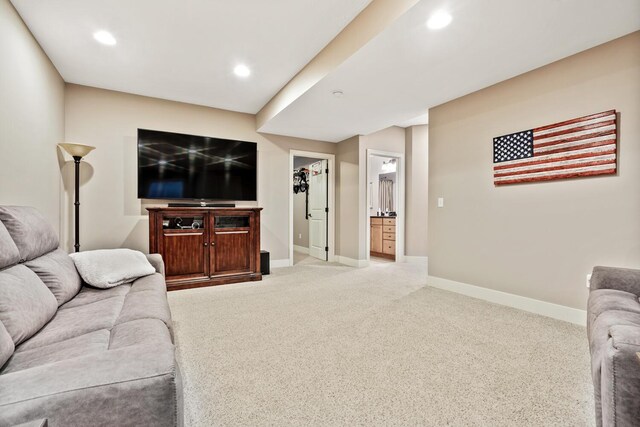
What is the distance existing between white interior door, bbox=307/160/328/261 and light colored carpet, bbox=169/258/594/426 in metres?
2.77

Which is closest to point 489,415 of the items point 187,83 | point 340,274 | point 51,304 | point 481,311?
point 481,311

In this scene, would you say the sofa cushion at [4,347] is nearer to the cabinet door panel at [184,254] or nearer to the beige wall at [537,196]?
the cabinet door panel at [184,254]

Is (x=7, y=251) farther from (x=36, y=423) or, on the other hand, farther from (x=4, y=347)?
(x=36, y=423)

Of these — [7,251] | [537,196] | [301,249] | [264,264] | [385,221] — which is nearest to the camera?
[7,251]

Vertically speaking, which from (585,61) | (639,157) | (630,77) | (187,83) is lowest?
(639,157)

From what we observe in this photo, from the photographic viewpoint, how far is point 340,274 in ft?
14.9

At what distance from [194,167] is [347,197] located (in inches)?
104

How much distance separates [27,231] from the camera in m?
1.64

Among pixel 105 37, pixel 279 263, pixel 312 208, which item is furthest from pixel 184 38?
pixel 312 208

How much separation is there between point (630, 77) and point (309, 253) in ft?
17.8

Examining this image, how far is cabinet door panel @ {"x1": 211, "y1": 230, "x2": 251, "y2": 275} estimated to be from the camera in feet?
12.7

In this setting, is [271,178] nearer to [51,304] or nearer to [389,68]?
[389,68]

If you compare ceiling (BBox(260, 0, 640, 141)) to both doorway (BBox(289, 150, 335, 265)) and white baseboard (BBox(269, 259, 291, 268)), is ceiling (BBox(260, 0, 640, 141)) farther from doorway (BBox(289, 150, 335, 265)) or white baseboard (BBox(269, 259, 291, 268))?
white baseboard (BBox(269, 259, 291, 268))

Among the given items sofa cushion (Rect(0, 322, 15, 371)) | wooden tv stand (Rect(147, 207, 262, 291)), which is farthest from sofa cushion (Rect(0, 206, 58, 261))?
wooden tv stand (Rect(147, 207, 262, 291))
